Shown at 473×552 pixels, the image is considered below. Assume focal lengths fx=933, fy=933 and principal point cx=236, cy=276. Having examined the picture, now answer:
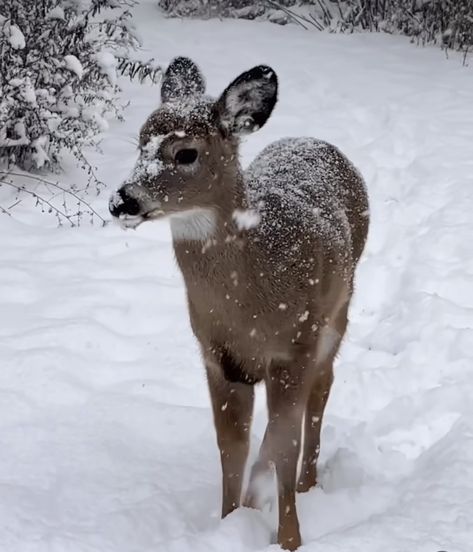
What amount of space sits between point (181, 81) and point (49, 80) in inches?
171

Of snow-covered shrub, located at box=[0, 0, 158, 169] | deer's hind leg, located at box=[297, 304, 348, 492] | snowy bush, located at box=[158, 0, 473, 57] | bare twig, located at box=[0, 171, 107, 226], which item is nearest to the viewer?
deer's hind leg, located at box=[297, 304, 348, 492]

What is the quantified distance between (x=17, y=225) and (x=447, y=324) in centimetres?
336

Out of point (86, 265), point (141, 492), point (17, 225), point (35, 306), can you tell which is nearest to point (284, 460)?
point (141, 492)

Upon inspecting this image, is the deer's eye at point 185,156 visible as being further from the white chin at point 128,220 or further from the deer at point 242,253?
the white chin at point 128,220

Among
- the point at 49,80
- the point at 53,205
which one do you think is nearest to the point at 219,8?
the point at 49,80

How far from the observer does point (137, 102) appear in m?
10.2

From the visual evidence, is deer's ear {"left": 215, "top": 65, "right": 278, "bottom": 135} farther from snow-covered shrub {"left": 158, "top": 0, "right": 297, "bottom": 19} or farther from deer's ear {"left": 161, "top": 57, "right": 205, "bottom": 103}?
snow-covered shrub {"left": 158, "top": 0, "right": 297, "bottom": 19}

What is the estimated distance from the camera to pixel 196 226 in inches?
132

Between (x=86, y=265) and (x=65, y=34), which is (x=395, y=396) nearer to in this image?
(x=86, y=265)

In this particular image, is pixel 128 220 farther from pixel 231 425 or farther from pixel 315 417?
pixel 315 417

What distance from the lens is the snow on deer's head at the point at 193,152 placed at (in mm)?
3168

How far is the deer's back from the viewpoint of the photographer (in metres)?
3.60

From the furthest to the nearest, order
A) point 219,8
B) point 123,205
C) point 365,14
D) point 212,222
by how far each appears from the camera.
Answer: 1. point 219,8
2. point 365,14
3. point 212,222
4. point 123,205

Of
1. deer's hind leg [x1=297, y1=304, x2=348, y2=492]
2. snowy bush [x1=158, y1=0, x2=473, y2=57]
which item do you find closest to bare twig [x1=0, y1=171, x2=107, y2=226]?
deer's hind leg [x1=297, y1=304, x2=348, y2=492]
